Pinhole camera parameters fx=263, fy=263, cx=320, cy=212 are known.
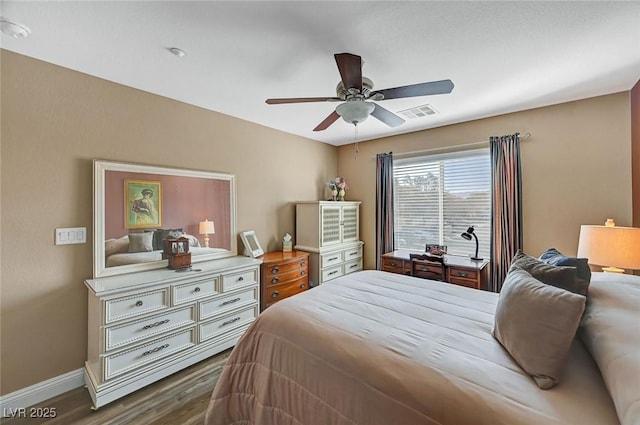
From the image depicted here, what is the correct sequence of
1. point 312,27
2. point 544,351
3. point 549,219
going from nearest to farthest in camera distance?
point 544,351 → point 312,27 → point 549,219

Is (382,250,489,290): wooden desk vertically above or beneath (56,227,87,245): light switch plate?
beneath

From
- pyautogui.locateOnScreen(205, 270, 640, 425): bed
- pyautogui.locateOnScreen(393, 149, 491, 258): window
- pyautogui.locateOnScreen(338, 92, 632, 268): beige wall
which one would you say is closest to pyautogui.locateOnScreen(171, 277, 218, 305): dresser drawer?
pyautogui.locateOnScreen(205, 270, 640, 425): bed

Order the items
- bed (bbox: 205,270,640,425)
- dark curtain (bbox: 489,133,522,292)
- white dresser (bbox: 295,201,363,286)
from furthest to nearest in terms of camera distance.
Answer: white dresser (bbox: 295,201,363,286)
dark curtain (bbox: 489,133,522,292)
bed (bbox: 205,270,640,425)

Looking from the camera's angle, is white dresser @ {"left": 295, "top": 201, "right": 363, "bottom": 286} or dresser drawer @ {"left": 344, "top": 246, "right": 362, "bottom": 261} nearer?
white dresser @ {"left": 295, "top": 201, "right": 363, "bottom": 286}

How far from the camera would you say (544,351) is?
1.02 m

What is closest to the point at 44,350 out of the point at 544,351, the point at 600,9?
the point at 544,351

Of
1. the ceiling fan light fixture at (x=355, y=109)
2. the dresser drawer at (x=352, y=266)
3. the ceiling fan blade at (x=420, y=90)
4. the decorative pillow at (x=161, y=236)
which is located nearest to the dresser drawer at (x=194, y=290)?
the decorative pillow at (x=161, y=236)

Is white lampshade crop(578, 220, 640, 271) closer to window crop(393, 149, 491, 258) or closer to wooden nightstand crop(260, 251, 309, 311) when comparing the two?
window crop(393, 149, 491, 258)

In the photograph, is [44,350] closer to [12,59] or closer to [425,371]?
[12,59]

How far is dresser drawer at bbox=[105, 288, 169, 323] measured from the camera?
6.37 ft

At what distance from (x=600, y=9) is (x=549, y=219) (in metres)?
2.07

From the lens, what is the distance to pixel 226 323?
2.63 meters

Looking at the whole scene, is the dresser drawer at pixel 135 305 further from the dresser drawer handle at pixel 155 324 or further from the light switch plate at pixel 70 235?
the light switch plate at pixel 70 235

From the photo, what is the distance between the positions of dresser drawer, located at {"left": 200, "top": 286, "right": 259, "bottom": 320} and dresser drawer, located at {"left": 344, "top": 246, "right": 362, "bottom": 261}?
1600 mm
